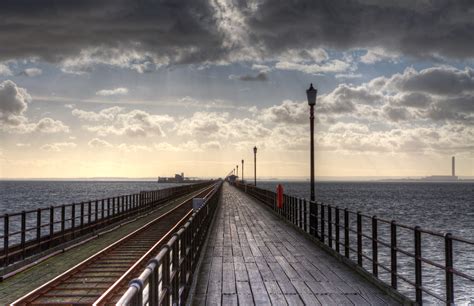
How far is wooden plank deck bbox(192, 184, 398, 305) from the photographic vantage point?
8625 millimetres

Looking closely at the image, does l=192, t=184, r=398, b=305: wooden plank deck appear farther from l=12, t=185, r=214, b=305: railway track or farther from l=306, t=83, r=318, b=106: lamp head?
l=306, t=83, r=318, b=106: lamp head

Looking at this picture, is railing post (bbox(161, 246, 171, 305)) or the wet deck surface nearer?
railing post (bbox(161, 246, 171, 305))

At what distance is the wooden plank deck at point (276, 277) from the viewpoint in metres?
8.62

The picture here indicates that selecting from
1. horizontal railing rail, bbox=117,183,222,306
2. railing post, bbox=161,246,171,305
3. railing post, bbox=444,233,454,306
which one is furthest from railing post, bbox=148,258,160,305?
railing post, bbox=444,233,454,306

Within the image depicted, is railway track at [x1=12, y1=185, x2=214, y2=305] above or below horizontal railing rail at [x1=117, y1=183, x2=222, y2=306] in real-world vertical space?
below

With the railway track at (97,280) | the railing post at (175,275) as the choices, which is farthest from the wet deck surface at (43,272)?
the railing post at (175,275)

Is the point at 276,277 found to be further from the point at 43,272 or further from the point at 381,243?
the point at 43,272

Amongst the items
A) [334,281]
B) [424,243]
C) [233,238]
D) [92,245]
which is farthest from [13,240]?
[334,281]

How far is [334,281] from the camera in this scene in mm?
10078

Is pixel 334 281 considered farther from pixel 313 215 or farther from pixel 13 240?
pixel 13 240

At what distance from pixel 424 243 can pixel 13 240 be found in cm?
3353

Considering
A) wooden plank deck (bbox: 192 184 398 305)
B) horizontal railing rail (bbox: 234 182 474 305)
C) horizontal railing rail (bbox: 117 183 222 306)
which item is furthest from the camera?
wooden plank deck (bbox: 192 184 398 305)

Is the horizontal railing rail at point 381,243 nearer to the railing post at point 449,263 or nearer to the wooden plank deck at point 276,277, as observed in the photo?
the railing post at point 449,263

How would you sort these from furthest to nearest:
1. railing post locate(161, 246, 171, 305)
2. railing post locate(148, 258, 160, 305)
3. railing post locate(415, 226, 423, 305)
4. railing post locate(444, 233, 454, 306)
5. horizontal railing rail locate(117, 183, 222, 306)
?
railing post locate(415, 226, 423, 305) < railing post locate(444, 233, 454, 306) < railing post locate(161, 246, 171, 305) < railing post locate(148, 258, 160, 305) < horizontal railing rail locate(117, 183, 222, 306)
